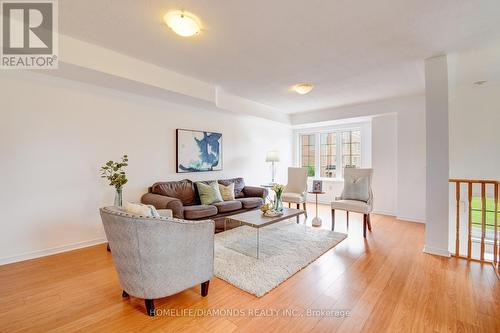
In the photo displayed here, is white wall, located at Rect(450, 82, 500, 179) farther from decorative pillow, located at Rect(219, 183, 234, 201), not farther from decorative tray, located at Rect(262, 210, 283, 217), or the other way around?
decorative pillow, located at Rect(219, 183, 234, 201)

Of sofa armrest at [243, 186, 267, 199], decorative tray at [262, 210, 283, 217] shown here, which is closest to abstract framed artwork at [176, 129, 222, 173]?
sofa armrest at [243, 186, 267, 199]

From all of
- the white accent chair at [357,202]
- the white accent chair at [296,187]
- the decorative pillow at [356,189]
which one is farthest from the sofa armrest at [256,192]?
the decorative pillow at [356,189]

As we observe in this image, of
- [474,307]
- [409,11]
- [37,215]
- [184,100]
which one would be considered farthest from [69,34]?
[474,307]

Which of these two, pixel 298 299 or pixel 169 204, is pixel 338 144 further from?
pixel 298 299

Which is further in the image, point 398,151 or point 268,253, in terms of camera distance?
point 398,151

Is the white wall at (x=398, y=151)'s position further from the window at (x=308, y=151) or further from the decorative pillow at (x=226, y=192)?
the decorative pillow at (x=226, y=192)

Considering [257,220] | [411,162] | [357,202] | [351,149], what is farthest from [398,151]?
[257,220]

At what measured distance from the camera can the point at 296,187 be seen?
5055 millimetres

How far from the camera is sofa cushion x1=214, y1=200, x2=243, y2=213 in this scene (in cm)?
394

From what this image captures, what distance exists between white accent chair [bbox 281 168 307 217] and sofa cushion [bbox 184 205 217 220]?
1650mm

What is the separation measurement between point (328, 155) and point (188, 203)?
4413 millimetres

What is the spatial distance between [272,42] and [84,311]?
320 centimetres

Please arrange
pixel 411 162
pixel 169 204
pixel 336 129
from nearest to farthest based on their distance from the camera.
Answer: pixel 169 204 → pixel 411 162 → pixel 336 129

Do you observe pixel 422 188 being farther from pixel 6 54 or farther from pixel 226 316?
pixel 6 54
